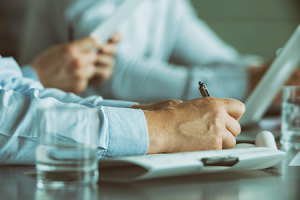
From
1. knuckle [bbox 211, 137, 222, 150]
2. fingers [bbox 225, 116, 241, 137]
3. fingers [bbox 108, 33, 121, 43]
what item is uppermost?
fingers [bbox 108, 33, 121, 43]

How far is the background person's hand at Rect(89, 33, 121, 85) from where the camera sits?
4.17 ft

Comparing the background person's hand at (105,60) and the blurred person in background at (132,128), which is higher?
the background person's hand at (105,60)

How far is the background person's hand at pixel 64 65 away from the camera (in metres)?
1.16

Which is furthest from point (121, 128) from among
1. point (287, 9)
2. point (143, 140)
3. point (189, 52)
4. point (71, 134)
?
point (287, 9)

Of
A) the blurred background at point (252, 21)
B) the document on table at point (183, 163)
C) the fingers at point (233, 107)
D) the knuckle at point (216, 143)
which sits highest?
the blurred background at point (252, 21)

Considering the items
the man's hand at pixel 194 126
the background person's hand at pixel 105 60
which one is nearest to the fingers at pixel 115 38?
the background person's hand at pixel 105 60

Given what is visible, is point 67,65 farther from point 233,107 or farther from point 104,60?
point 233,107

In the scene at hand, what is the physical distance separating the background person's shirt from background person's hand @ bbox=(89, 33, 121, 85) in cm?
14

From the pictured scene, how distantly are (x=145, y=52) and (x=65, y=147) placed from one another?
149cm

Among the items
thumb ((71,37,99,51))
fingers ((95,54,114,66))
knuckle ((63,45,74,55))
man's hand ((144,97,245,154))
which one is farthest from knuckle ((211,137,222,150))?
fingers ((95,54,114,66))

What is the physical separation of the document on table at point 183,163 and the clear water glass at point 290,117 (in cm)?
24

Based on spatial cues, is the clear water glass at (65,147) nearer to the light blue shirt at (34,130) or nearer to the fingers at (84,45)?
the light blue shirt at (34,130)

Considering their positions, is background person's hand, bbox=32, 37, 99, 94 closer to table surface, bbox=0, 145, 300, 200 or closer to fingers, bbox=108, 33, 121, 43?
fingers, bbox=108, 33, 121, 43

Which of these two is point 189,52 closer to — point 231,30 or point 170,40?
point 170,40
